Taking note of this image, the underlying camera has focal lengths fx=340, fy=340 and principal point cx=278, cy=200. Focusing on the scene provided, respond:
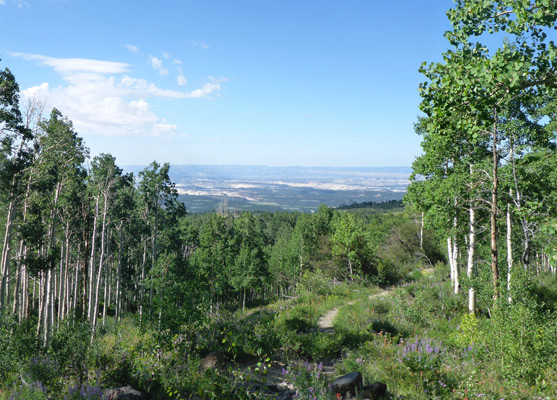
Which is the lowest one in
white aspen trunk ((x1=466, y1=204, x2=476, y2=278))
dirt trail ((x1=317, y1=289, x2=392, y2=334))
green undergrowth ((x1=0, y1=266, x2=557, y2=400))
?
dirt trail ((x1=317, y1=289, x2=392, y2=334))

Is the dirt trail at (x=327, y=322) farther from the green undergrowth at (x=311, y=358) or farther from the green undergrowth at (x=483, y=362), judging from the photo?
the green undergrowth at (x=483, y=362)

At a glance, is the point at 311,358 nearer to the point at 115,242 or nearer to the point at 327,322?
the point at 327,322

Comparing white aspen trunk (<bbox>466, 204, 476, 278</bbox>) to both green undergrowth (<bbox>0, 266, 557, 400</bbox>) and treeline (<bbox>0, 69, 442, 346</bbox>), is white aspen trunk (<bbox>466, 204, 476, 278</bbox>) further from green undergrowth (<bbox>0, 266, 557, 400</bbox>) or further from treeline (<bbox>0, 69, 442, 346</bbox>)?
treeline (<bbox>0, 69, 442, 346</bbox>)

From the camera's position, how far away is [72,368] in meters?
8.37

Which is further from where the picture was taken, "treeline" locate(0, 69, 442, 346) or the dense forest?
"treeline" locate(0, 69, 442, 346)

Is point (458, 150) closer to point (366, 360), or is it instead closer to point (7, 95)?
point (366, 360)

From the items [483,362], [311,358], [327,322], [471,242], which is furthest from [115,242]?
[483,362]

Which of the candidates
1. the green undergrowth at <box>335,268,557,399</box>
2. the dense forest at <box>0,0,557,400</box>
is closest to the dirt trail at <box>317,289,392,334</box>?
the dense forest at <box>0,0,557,400</box>

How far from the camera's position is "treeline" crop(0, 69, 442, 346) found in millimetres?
14750

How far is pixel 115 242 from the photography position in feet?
115

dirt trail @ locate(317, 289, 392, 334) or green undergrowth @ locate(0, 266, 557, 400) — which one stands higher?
green undergrowth @ locate(0, 266, 557, 400)

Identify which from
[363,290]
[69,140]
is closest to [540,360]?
[363,290]

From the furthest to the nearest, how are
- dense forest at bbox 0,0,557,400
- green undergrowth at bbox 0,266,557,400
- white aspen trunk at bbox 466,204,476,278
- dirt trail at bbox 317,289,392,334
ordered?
1. white aspen trunk at bbox 466,204,476,278
2. dirt trail at bbox 317,289,392,334
3. green undergrowth at bbox 0,266,557,400
4. dense forest at bbox 0,0,557,400

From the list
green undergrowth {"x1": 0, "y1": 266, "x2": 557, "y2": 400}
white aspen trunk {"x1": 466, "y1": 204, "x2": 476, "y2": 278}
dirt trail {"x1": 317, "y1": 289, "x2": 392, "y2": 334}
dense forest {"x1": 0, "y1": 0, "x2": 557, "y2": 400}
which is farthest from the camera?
white aspen trunk {"x1": 466, "y1": 204, "x2": 476, "y2": 278}
